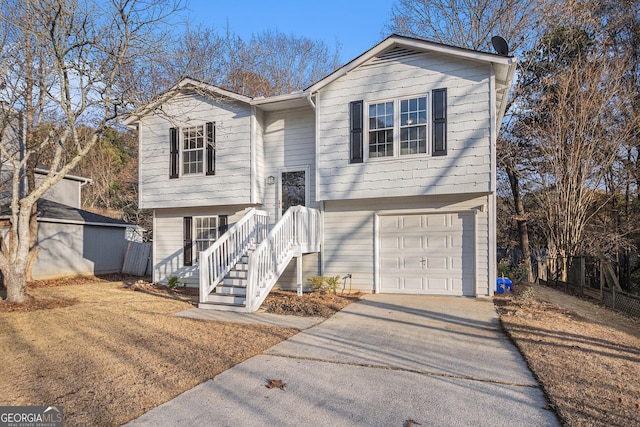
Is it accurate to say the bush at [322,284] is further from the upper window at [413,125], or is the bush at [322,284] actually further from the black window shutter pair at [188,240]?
the black window shutter pair at [188,240]

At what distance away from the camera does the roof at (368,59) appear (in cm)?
857

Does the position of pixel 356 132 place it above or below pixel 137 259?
above

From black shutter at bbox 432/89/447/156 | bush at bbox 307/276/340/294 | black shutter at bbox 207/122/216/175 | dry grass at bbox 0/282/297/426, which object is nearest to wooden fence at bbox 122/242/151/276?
black shutter at bbox 207/122/216/175

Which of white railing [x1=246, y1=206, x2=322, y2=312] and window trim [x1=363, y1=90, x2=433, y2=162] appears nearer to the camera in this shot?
white railing [x1=246, y1=206, x2=322, y2=312]

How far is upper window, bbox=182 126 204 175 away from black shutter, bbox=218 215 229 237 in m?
1.49

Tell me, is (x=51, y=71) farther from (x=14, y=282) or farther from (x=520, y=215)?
(x=520, y=215)

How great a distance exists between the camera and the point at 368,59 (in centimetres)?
963

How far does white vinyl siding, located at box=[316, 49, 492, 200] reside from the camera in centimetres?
866

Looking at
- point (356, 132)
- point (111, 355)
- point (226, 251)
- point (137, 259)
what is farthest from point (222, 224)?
point (137, 259)

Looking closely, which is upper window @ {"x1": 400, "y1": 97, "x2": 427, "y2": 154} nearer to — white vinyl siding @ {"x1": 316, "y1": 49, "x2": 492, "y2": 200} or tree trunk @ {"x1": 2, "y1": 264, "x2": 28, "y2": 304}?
white vinyl siding @ {"x1": 316, "y1": 49, "x2": 492, "y2": 200}

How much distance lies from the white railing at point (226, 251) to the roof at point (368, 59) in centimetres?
311

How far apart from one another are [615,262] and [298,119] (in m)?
12.1

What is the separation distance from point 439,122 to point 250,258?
17.2 ft

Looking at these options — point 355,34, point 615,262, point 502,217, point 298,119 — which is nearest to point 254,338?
point 298,119
